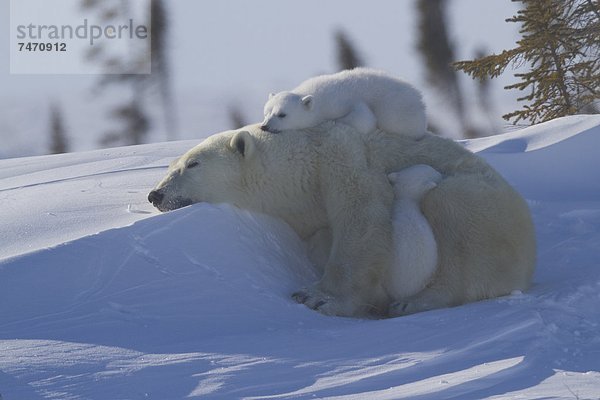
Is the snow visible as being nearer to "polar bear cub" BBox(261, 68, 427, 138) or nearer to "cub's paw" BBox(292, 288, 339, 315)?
"cub's paw" BBox(292, 288, 339, 315)

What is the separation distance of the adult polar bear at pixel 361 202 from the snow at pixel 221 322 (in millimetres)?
176

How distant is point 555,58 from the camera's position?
586 inches

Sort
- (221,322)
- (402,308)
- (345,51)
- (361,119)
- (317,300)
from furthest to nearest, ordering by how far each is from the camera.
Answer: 1. (345,51)
2. (361,119)
3. (402,308)
4. (317,300)
5. (221,322)

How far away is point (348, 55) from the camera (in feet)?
67.8

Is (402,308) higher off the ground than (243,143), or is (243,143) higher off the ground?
(243,143)

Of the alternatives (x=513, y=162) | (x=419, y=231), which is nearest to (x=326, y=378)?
(x=419, y=231)

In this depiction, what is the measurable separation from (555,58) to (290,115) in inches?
394

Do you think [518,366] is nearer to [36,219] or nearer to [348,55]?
[36,219]

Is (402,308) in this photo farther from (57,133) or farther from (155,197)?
(57,133)

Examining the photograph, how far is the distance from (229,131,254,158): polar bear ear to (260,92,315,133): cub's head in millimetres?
254

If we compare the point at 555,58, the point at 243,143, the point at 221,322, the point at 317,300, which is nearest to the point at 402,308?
the point at 317,300

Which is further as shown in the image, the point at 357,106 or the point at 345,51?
the point at 345,51

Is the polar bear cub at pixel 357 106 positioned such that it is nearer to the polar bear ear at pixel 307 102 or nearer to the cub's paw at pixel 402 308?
the polar bear ear at pixel 307 102

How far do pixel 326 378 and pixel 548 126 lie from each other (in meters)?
5.69
